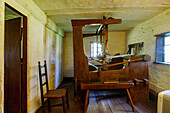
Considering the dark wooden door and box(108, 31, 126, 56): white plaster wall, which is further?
box(108, 31, 126, 56): white plaster wall

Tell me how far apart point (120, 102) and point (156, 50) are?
198 centimetres

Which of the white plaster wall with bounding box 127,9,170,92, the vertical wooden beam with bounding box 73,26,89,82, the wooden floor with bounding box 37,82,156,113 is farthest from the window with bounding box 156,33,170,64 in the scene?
the vertical wooden beam with bounding box 73,26,89,82

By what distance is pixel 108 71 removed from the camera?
293 centimetres

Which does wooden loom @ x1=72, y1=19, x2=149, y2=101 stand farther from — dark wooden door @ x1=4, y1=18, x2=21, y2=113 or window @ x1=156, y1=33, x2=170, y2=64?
dark wooden door @ x1=4, y1=18, x2=21, y2=113

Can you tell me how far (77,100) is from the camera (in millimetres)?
2932

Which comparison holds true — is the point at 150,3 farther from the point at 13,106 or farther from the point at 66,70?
the point at 66,70

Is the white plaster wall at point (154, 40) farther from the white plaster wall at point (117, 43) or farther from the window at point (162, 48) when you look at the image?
the white plaster wall at point (117, 43)

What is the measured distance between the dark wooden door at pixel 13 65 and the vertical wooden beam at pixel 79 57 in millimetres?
1305

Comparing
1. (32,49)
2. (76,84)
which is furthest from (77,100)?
(32,49)

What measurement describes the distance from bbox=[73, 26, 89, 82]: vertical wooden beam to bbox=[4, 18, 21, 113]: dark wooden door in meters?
1.30

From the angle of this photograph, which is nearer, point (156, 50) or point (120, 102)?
point (120, 102)

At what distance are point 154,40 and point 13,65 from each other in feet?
13.1

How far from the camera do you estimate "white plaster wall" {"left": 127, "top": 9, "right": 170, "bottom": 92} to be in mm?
2822

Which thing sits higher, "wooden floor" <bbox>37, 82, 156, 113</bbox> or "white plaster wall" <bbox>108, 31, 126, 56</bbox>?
"white plaster wall" <bbox>108, 31, 126, 56</bbox>
